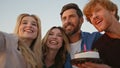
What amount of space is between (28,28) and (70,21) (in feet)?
3.77

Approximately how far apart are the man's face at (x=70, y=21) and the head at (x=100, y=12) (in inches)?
59.0

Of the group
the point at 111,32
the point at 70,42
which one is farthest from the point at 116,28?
the point at 70,42

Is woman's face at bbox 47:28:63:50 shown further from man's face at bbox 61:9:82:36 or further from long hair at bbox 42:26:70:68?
man's face at bbox 61:9:82:36

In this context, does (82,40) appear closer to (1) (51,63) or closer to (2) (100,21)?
(1) (51,63)

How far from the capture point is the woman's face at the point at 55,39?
190 inches

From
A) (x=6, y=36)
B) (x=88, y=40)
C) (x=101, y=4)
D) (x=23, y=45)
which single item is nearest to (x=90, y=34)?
(x=88, y=40)

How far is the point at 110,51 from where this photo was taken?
3.27m

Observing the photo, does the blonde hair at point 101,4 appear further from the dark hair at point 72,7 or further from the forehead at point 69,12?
the dark hair at point 72,7

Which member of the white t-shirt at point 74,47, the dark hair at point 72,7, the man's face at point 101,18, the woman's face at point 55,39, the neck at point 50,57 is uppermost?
the dark hair at point 72,7

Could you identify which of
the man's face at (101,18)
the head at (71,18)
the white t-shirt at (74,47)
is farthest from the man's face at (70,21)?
the man's face at (101,18)

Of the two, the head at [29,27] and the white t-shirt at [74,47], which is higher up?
the head at [29,27]

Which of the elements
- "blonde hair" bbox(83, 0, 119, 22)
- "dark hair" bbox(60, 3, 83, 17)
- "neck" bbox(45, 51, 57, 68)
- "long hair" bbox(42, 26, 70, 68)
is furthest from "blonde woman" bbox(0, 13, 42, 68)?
"blonde hair" bbox(83, 0, 119, 22)

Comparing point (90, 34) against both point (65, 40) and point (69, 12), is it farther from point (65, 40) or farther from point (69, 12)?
point (69, 12)

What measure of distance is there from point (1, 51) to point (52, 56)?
1724 millimetres
